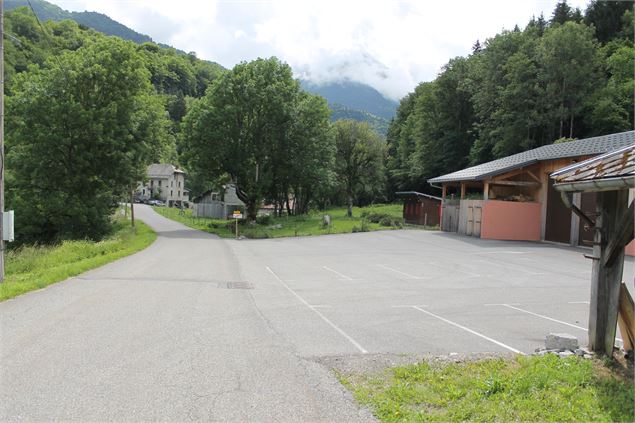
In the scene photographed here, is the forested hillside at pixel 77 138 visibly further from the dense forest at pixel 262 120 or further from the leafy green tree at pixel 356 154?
the leafy green tree at pixel 356 154

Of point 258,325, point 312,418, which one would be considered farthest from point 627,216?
point 258,325

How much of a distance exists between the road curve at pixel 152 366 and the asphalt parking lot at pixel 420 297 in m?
0.91

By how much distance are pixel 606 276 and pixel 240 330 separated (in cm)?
531

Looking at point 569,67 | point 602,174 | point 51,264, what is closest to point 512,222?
point 569,67

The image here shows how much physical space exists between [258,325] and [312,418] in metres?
4.23

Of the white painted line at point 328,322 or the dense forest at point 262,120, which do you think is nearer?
the white painted line at point 328,322

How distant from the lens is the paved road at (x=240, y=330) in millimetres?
4845

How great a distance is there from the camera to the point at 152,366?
593cm

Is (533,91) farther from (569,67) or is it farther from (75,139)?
(75,139)

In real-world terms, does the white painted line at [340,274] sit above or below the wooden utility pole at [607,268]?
below

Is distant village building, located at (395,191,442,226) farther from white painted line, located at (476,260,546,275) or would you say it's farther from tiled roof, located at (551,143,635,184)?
tiled roof, located at (551,143,635,184)

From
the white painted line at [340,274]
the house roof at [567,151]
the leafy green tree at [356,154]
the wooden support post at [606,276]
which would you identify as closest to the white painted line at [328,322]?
the white painted line at [340,274]

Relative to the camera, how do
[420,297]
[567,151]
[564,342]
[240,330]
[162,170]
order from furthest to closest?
[162,170]
[567,151]
[420,297]
[240,330]
[564,342]

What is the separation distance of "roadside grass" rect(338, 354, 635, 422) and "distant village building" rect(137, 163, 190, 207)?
401ft
